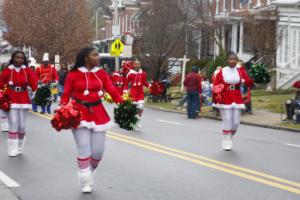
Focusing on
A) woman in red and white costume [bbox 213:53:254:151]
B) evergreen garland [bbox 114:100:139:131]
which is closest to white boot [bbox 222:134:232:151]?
woman in red and white costume [bbox 213:53:254:151]

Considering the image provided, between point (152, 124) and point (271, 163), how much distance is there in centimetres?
881

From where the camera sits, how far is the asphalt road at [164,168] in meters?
8.73

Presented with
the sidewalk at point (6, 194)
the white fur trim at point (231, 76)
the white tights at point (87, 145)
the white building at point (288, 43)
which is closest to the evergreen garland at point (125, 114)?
the white tights at point (87, 145)

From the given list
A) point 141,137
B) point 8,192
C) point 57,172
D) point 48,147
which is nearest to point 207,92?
point 141,137

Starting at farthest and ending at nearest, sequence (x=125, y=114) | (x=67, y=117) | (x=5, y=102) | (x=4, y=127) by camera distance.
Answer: (x=4, y=127)
(x=5, y=102)
(x=125, y=114)
(x=67, y=117)

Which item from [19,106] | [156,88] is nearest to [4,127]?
[19,106]

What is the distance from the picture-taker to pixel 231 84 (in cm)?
1318

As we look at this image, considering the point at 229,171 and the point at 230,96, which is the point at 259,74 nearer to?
the point at 230,96

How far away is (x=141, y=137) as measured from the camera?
15.7 meters

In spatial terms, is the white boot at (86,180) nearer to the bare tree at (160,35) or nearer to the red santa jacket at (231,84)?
the red santa jacket at (231,84)

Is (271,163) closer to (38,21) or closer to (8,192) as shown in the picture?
(8,192)

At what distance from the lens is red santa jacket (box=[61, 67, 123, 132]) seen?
28.3 ft

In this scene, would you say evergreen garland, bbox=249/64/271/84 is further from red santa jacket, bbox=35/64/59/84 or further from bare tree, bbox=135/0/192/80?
bare tree, bbox=135/0/192/80

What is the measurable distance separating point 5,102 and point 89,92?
374 cm
